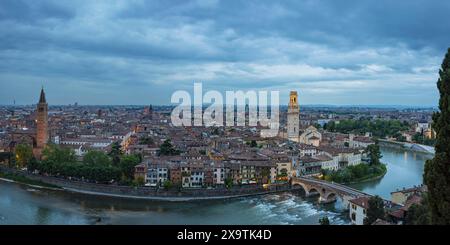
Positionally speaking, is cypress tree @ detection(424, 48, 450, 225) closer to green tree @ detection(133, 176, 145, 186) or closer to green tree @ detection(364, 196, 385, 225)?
green tree @ detection(364, 196, 385, 225)

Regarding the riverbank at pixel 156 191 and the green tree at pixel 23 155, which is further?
the green tree at pixel 23 155

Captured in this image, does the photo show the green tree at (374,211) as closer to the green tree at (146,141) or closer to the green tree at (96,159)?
the green tree at (96,159)

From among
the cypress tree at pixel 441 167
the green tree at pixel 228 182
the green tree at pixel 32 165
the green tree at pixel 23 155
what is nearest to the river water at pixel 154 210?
the green tree at pixel 228 182

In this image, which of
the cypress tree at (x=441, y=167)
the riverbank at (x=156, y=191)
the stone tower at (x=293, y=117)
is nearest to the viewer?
the cypress tree at (x=441, y=167)

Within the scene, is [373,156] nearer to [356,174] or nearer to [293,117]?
[356,174]

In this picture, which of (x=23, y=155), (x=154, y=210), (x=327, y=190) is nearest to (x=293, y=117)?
(x=327, y=190)

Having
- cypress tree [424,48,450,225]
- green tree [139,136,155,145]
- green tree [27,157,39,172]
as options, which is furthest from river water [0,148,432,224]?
green tree [139,136,155,145]
